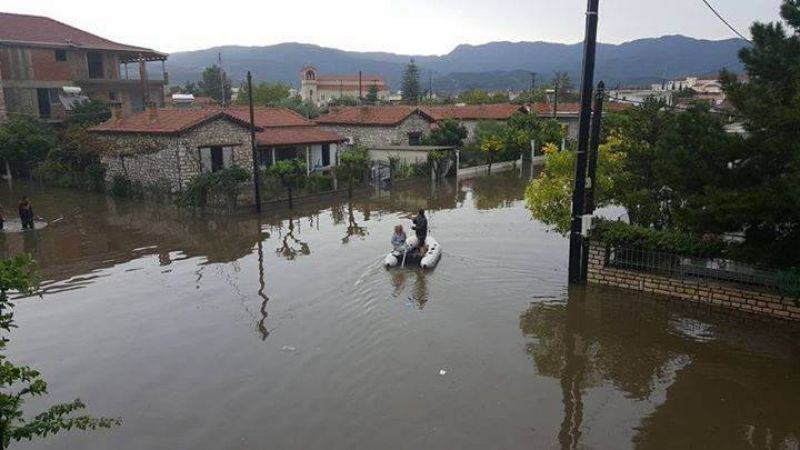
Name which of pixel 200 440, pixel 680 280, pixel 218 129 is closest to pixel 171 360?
pixel 200 440

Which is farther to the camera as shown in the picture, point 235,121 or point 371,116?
point 371,116

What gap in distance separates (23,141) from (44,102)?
30.6 feet

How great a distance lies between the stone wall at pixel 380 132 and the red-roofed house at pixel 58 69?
51.6 feet

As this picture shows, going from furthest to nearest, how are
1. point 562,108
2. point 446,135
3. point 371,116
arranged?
point 562,108, point 446,135, point 371,116

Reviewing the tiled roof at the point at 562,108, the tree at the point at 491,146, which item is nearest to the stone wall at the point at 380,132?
the tree at the point at 491,146

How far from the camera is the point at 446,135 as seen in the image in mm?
46500

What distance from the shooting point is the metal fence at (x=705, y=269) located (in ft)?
43.4

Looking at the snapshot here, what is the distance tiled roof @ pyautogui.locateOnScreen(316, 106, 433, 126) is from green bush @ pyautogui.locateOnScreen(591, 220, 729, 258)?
2959 centimetres

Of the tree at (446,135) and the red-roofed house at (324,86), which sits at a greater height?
the red-roofed house at (324,86)

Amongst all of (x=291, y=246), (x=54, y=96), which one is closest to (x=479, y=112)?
(x=54, y=96)

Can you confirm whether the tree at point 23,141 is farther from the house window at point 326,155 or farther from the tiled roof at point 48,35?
the house window at point 326,155

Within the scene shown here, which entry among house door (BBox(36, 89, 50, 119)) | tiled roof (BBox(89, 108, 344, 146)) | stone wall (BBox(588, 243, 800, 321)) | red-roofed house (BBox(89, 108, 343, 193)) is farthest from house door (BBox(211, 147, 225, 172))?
stone wall (BBox(588, 243, 800, 321))

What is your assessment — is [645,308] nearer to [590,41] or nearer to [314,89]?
[590,41]

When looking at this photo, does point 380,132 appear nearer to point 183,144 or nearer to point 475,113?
point 475,113
